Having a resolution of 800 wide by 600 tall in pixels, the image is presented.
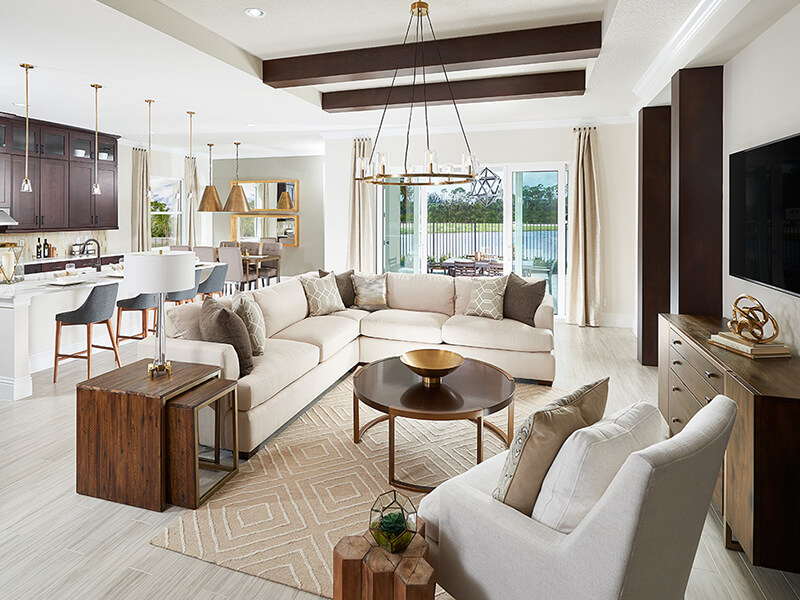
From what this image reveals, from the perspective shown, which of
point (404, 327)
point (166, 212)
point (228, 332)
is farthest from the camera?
point (166, 212)

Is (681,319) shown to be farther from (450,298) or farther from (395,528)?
(395,528)

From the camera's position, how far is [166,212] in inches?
394

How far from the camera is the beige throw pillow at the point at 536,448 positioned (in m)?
1.52

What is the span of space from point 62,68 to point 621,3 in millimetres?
4503

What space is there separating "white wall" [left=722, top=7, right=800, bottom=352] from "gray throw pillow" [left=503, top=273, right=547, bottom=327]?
60.8 inches

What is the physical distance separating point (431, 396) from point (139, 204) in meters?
7.84

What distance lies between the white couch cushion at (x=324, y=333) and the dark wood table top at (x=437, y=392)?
2.37 ft

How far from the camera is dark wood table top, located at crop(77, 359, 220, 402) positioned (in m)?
2.57

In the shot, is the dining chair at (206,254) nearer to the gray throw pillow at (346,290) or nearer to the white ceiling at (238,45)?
the white ceiling at (238,45)

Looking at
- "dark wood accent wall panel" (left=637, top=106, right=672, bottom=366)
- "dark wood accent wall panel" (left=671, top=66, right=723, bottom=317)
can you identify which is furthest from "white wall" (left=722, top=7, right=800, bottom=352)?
"dark wood accent wall panel" (left=637, top=106, right=672, bottom=366)

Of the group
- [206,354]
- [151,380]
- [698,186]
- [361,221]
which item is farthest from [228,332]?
[361,221]

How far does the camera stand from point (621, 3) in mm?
3135

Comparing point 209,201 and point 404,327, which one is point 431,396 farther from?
point 209,201

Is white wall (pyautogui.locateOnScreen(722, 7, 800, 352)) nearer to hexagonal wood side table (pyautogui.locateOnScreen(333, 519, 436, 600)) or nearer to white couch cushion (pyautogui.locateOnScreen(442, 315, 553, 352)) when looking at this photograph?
white couch cushion (pyautogui.locateOnScreen(442, 315, 553, 352))
